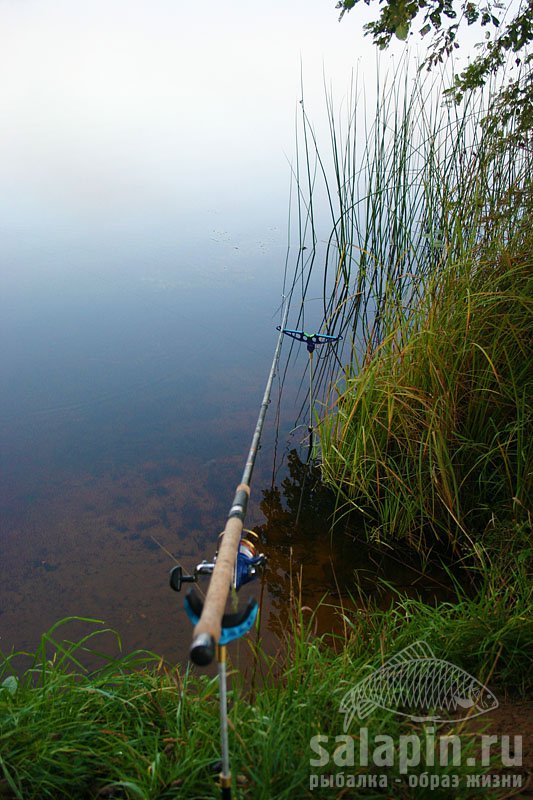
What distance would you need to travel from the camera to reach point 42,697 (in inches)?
50.7

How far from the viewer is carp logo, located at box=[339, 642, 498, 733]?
4.15 feet

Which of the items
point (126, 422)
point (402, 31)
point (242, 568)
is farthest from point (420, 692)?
point (126, 422)

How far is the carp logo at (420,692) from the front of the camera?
4.15ft

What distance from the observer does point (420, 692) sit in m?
1.37

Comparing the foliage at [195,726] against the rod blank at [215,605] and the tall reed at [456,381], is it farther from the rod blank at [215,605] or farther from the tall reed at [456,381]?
the tall reed at [456,381]

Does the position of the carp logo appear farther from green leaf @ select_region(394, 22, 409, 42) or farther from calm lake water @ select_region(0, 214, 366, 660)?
green leaf @ select_region(394, 22, 409, 42)

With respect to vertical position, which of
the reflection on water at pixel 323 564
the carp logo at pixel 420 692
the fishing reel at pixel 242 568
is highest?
the fishing reel at pixel 242 568

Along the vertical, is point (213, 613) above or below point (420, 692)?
above

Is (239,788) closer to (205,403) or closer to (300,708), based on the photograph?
(300,708)

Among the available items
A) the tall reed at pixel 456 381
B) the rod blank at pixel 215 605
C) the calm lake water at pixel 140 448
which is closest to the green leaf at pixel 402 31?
the tall reed at pixel 456 381

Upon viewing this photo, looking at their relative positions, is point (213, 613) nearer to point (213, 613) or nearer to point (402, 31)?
point (213, 613)

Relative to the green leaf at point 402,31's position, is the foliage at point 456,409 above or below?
below

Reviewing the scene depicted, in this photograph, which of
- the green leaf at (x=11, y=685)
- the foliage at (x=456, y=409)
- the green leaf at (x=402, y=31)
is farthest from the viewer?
the green leaf at (x=402, y=31)

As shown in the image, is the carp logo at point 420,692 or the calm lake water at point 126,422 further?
the calm lake water at point 126,422
